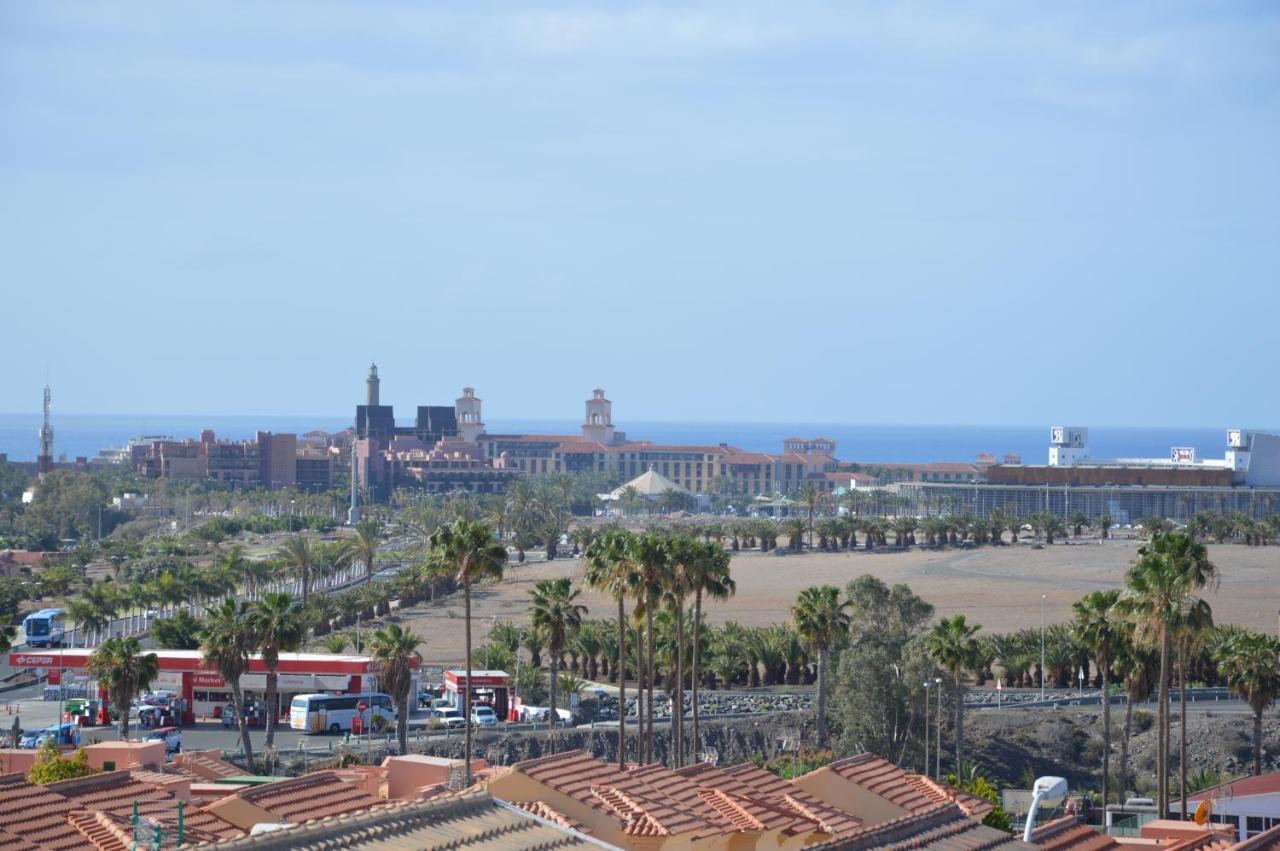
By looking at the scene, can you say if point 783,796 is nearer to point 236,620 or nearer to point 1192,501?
point 236,620

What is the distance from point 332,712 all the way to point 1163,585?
2816 centimetres

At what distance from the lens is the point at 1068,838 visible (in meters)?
26.6

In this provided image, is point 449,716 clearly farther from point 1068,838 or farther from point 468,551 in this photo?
point 1068,838

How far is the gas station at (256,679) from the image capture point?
57688 mm

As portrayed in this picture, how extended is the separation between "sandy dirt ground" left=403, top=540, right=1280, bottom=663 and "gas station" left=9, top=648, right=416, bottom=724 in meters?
16.0

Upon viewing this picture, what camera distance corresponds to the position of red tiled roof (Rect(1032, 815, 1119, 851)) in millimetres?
26062

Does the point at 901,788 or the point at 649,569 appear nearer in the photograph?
the point at 901,788

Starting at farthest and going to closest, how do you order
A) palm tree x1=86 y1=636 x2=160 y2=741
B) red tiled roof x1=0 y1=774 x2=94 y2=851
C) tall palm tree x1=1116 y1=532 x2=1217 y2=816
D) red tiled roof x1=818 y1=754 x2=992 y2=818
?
palm tree x1=86 y1=636 x2=160 y2=741
tall palm tree x1=1116 y1=532 x2=1217 y2=816
red tiled roof x1=818 y1=754 x2=992 y2=818
red tiled roof x1=0 y1=774 x2=94 y2=851

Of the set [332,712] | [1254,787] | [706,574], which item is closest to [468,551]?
[706,574]

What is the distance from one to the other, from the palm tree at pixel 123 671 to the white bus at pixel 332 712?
733 centimetres

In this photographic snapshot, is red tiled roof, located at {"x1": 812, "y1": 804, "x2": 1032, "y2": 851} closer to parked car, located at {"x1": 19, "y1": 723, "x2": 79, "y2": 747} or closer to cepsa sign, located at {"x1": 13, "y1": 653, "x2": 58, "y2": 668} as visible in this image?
parked car, located at {"x1": 19, "y1": 723, "x2": 79, "y2": 747}

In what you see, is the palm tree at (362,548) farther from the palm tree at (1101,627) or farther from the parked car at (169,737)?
the palm tree at (1101,627)

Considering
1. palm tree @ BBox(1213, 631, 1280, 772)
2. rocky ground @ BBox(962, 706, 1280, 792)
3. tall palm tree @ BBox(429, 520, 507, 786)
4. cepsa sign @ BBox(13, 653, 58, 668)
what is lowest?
rocky ground @ BBox(962, 706, 1280, 792)

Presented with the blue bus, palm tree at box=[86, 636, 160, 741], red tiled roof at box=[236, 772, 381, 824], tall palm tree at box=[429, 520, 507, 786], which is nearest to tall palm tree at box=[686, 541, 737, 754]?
tall palm tree at box=[429, 520, 507, 786]
